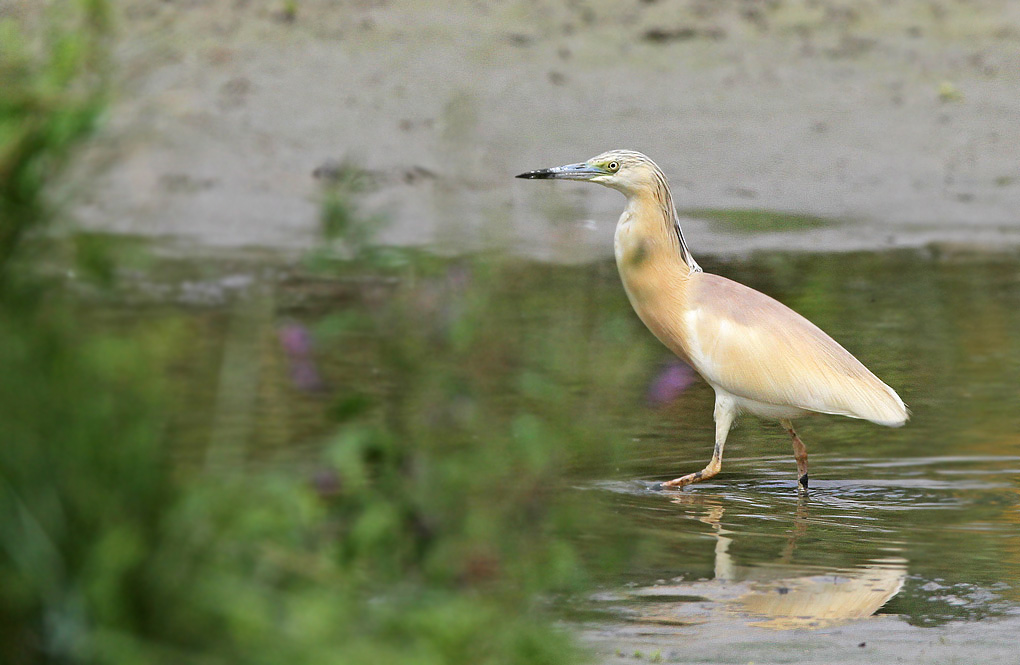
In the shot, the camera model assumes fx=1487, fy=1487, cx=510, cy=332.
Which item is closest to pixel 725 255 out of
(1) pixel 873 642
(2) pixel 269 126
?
(2) pixel 269 126

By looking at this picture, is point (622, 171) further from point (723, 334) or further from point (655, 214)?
point (723, 334)

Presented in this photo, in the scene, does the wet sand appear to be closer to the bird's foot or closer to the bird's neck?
the bird's neck

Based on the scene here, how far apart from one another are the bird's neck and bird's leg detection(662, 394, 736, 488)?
0.64 metres

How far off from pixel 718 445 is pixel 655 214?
0.97 metres

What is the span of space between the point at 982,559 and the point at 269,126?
8054 mm

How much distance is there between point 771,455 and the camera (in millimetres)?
6031

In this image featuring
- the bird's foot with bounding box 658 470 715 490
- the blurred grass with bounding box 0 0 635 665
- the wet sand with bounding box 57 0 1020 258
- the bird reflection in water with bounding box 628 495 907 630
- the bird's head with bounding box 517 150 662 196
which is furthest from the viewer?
the wet sand with bounding box 57 0 1020 258

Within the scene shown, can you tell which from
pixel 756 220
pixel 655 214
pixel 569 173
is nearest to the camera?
pixel 569 173

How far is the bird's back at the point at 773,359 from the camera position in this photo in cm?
540

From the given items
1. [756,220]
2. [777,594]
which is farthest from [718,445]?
[756,220]

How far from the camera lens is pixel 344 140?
1121cm

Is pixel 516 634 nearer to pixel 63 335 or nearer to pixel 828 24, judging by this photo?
pixel 63 335

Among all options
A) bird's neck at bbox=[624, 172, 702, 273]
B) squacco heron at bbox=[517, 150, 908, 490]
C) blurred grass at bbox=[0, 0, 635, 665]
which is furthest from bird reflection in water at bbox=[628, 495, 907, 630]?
bird's neck at bbox=[624, 172, 702, 273]

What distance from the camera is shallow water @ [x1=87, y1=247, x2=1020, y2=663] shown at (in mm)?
2979
